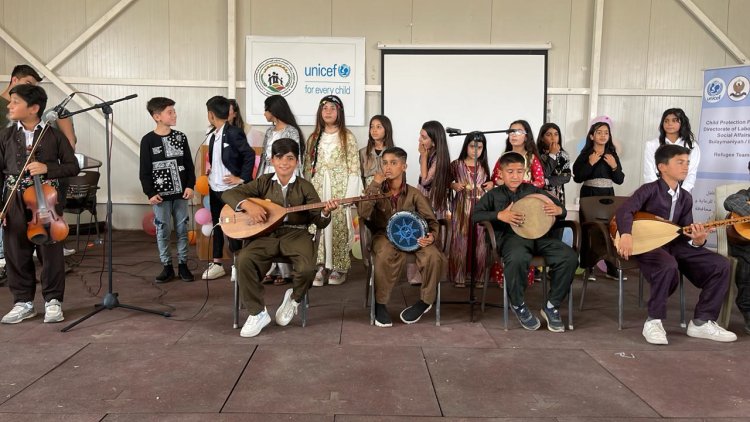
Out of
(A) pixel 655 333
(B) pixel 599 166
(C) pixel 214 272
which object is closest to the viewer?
(A) pixel 655 333

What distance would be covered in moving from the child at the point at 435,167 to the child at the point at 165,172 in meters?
2.03

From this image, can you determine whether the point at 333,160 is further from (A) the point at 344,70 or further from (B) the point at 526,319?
(A) the point at 344,70

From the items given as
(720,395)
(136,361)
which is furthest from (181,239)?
(720,395)

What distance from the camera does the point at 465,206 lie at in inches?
190

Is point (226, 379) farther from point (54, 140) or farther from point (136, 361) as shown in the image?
point (54, 140)

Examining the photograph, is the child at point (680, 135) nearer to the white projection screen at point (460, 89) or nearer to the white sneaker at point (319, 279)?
the white projection screen at point (460, 89)

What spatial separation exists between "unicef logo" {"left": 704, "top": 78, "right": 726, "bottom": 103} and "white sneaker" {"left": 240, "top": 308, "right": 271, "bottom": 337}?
521 cm

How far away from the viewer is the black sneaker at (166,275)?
4.98 metres

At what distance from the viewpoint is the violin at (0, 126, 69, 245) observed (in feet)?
11.6

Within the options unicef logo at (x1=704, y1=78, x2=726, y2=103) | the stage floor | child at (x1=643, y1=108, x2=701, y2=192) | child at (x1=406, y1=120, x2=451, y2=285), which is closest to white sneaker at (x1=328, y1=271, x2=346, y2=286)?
the stage floor

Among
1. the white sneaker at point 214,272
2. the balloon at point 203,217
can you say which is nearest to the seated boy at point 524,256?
the white sneaker at point 214,272

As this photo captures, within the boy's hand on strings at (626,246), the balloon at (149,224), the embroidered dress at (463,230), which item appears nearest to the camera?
the boy's hand on strings at (626,246)

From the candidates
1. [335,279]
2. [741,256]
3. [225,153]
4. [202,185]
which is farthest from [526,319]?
[202,185]

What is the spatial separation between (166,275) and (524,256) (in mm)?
3117
